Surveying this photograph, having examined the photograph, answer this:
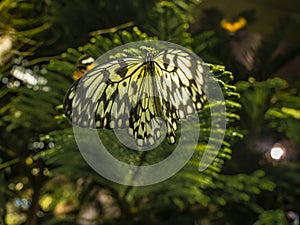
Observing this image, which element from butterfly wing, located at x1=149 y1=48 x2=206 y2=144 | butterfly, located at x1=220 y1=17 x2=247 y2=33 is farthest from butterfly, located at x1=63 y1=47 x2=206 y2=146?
butterfly, located at x1=220 y1=17 x2=247 y2=33

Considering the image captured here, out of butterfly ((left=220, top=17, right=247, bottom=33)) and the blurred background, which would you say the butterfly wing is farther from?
butterfly ((left=220, top=17, right=247, bottom=33))

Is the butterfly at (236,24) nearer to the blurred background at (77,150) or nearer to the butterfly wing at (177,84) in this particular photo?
the blurred background at (77,150)

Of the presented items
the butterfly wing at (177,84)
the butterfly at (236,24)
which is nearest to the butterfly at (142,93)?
the butterfly wing at (177,84)

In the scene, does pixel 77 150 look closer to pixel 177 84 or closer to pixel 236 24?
pixel 177 84

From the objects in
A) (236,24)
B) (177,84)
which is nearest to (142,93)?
(177,84)

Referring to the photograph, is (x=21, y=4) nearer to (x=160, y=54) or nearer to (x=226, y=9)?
(x=160, y=54)
